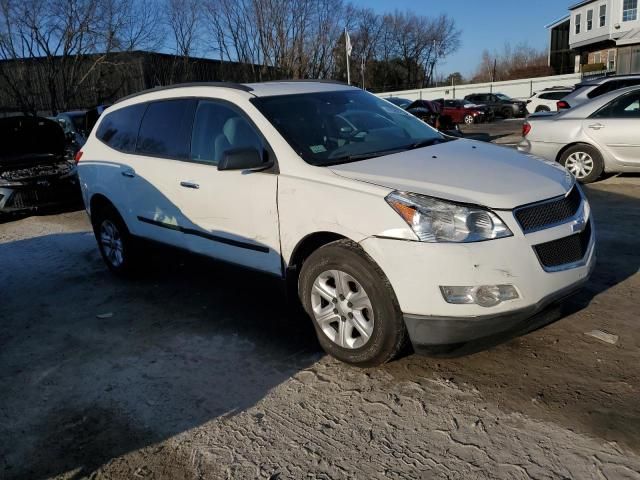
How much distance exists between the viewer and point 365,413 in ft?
10.2

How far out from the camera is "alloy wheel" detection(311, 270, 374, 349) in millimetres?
3406

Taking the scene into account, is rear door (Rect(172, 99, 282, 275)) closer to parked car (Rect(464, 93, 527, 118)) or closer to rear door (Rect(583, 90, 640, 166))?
rear door (Rect(583, 90, 640, 166))

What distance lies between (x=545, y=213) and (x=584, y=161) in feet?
20.4

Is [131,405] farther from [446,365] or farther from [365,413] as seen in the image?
[446,365]

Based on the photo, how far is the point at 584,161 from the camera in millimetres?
8711

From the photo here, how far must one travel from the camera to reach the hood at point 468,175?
3.18 metres

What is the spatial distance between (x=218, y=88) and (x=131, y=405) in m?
2.52

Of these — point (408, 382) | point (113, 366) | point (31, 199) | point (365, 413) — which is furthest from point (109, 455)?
A: point (31, 199)

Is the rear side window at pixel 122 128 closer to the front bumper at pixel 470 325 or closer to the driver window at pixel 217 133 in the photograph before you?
the driver window at pixel 217 133

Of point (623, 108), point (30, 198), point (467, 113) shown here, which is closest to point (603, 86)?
point (623, 108)

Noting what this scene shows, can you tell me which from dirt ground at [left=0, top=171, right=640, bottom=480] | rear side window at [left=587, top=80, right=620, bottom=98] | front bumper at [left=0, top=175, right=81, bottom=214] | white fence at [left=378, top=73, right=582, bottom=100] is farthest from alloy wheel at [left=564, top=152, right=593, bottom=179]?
white fence at [left=378, top=73, right=582, bottom=100]

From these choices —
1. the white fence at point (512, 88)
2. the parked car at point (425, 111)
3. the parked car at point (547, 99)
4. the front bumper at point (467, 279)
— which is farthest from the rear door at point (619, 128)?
the white fence at point (512, 88)

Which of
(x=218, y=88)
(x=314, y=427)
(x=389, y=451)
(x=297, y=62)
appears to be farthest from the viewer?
(x=297, y=62)

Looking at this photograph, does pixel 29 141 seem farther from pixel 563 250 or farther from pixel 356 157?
pixel 563 250
